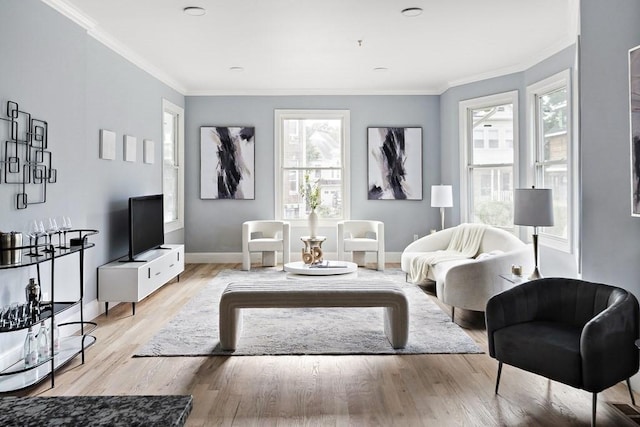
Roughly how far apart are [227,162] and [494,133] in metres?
3.86

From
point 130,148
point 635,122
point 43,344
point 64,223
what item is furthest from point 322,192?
point 635,122

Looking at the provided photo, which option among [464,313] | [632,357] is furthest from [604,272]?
[464,313]

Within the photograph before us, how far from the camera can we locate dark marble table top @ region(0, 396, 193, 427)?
30.2 inches

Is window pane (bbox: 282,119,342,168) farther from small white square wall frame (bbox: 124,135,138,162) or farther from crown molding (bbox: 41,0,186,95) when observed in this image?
small white square wall frame (bbox: 124,135,138,162)

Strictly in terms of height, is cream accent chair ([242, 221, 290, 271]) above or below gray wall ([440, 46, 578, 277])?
below

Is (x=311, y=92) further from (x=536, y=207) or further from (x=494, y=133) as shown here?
(x=536, y=207)

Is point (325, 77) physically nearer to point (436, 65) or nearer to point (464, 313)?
point (436, 65)

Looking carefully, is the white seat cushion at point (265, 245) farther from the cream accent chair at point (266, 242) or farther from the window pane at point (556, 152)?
the window pane at point (556, 152)

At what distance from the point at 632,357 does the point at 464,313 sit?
84.5 inches

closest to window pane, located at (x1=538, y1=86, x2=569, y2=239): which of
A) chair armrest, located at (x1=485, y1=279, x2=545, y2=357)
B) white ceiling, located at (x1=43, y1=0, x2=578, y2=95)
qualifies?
white ceiling, located at (x1=43, y1=0, x2=578, y2=95)

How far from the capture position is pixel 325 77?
6.55 metres

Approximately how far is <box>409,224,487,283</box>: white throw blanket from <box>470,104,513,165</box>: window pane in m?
1.08

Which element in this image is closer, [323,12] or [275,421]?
[275,421]

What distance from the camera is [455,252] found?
5652 mm
